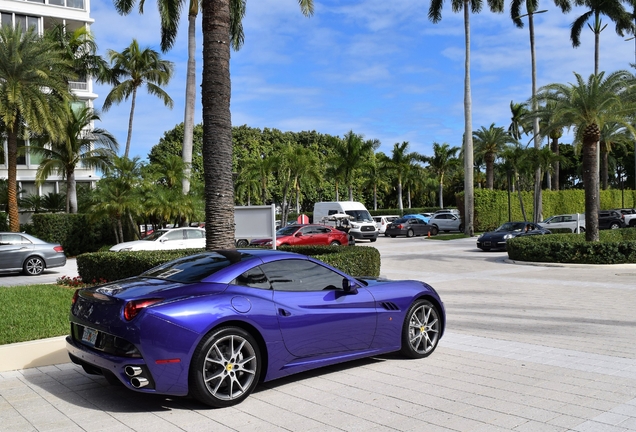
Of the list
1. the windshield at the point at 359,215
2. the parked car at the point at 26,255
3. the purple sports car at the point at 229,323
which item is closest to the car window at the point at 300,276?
the purple sports car at the point at 229,323

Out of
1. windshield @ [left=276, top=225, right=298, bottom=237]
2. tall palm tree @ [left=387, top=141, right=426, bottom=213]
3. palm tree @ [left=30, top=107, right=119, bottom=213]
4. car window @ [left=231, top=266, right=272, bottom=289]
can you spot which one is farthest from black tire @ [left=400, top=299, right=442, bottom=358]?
tall palm tree @ [left=387, top=141, right=426, bottom=213]

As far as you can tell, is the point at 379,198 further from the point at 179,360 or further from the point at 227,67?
the point at 179,360

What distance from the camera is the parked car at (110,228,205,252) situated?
22.3 m

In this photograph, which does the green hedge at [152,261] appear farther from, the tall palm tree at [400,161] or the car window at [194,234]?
the tall palm tree at [400,161]

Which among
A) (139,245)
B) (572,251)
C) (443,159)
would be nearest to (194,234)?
(139,245)

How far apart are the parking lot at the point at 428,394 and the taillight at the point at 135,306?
0.89m

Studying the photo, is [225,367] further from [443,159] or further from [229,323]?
[443,159]

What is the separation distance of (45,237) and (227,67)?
2118 centimetres

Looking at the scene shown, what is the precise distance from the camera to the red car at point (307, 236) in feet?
86.4

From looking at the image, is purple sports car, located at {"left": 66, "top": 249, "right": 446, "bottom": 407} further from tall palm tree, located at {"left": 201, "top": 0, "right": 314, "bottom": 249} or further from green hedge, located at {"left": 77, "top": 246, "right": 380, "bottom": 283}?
green hedge, located at {"left": 77, "top": 246, "right": 380, "bottom": 283}

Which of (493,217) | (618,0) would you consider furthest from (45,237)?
(618,0)

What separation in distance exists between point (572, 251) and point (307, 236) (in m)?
11.6

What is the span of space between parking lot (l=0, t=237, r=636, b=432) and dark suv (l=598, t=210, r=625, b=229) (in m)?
34.5

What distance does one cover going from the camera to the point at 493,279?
16391 millimetres
